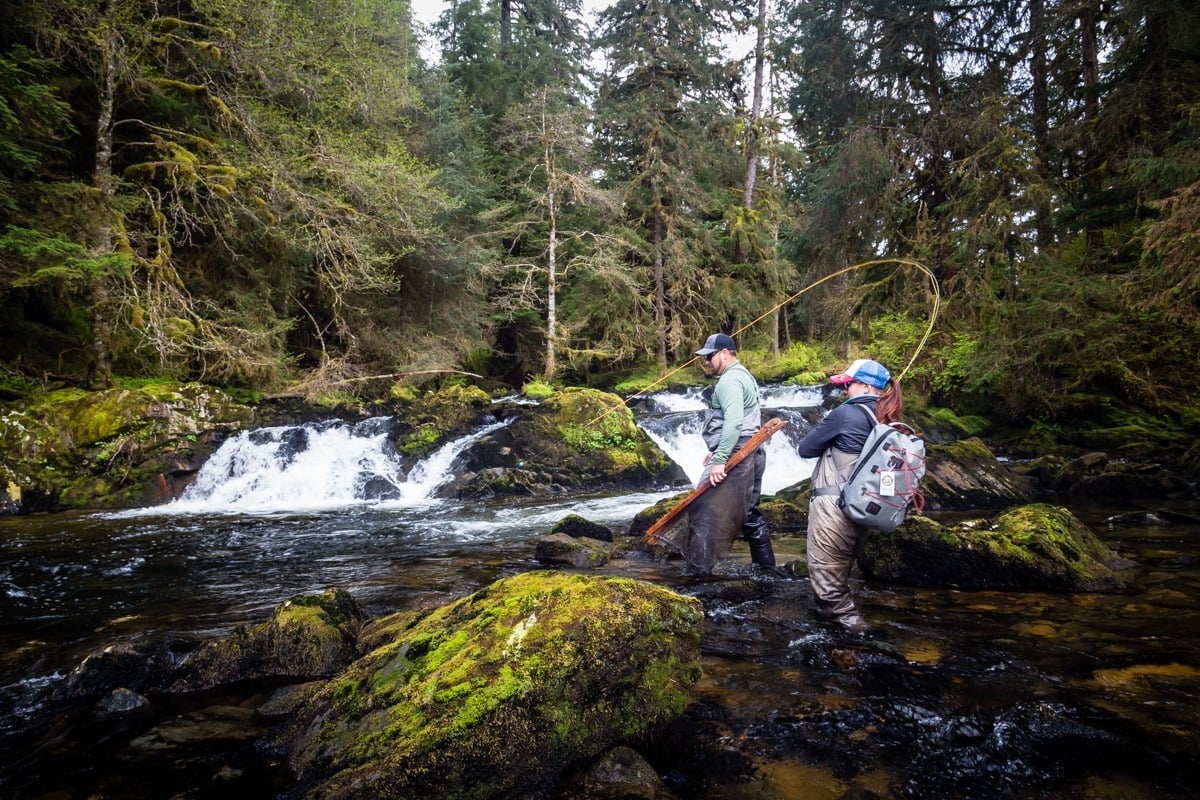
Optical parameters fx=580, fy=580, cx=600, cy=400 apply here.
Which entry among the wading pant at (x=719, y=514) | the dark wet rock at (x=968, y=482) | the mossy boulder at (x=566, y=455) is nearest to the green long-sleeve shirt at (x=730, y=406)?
the wading pant at (x=719, y=514)

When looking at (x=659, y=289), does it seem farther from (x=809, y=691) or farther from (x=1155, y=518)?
(x=809, y=691)

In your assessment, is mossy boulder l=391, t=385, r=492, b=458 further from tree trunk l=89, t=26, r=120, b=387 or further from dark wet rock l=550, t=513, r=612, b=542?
dark wet rock l=550, t=513, r=612, b=542

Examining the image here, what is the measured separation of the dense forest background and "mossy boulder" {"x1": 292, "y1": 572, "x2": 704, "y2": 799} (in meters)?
9.22

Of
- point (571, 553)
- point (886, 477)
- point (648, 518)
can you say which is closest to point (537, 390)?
point (648, 518)

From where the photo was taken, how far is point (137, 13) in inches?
508

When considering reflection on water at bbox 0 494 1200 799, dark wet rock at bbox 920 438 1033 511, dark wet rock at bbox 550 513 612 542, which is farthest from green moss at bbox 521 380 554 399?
reflection on water at bbox 0 494 1200 799

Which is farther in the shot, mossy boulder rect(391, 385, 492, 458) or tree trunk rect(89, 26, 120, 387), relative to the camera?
mossy boulder rect(391, 385, 492, 458)

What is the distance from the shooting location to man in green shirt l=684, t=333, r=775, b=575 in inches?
201

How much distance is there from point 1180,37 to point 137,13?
66.0ft

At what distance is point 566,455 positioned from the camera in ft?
44.3

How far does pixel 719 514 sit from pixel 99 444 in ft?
41.6

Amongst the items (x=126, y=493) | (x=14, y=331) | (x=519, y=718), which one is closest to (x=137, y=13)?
(x=14, y=331)

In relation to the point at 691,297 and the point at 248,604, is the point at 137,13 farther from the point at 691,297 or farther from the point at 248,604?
the point at 691,297

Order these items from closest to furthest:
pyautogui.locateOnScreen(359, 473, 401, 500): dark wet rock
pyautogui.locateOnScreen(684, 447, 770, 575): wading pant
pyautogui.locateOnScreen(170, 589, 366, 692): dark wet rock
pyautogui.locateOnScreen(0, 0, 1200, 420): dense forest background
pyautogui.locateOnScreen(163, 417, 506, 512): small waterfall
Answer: pyautogui.locateOnScreen(170, 589, 366, 692): dark wet rock → pyautogui.locateOnScreen(684, 447, 770, 575): wading pant → pyautogui.locateOnScreen(0, 0, 1200, 420): dense forest background → pyautogui.locateOnScreen(163, 417, 506, 512): small waterfall → pyautogui.locateOnScreen(359, 473, 401, 500): dark wet rock
